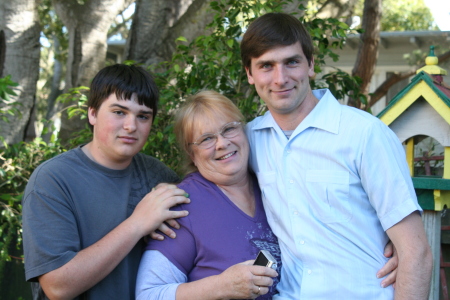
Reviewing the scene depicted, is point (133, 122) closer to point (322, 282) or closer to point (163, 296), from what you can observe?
point (163, 296)

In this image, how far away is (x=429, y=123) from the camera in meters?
3.05

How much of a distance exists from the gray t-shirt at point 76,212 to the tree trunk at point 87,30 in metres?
4.33

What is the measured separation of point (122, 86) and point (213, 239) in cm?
87

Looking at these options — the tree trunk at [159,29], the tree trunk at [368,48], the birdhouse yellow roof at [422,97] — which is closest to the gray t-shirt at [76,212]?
the birdhouse yellow roof at [422,97]

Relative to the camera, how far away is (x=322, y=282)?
7.46ft

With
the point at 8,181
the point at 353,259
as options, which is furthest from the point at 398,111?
the point at 8,181

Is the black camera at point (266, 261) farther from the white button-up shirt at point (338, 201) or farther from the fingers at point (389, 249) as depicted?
the fingers at point (389, 249)

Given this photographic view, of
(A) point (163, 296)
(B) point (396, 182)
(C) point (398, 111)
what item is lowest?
(A) point (163, 296)

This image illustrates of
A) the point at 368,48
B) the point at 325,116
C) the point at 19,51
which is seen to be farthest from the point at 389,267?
the point at 368,48

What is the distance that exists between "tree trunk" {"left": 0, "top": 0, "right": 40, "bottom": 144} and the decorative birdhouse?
4.31 m

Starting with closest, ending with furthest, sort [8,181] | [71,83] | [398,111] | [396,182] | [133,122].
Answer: [396,182], [133,122], [398,111], [8,181], [71,83]

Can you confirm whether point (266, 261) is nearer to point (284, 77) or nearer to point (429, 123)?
point (284, 77)

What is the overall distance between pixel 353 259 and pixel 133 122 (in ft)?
4.00

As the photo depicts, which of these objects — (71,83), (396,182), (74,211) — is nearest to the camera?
(396,182)
